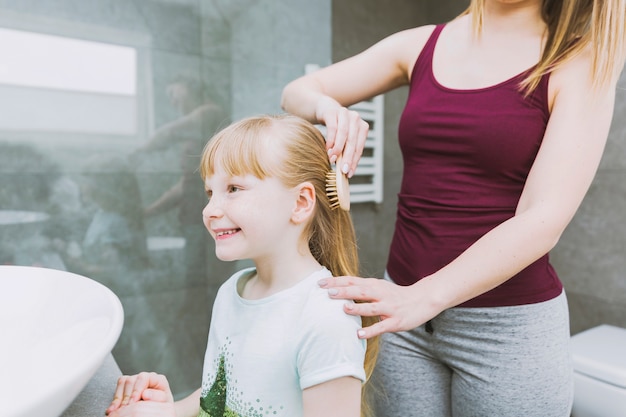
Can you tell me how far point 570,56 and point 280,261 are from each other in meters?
0.57

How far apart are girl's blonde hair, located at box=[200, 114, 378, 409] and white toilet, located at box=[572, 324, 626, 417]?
0.98 meters

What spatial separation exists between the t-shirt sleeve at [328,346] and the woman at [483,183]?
0.02 metres

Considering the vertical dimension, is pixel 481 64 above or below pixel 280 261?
above

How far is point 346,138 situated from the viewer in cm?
76

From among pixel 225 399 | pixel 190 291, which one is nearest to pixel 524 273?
pixel 225 399

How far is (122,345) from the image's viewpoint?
64.2 inches

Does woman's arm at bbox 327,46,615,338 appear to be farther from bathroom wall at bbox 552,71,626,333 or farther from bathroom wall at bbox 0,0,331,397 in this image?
bathroom wall at bbox 552,71,626,333

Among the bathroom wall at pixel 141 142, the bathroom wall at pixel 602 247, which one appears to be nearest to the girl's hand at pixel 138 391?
the bathroom wall at pixel 141 142

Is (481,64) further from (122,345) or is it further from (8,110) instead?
(122,345)

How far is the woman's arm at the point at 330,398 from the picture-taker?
63 cm

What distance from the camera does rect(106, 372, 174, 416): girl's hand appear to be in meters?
0.67

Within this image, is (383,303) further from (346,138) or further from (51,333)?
(51,333)

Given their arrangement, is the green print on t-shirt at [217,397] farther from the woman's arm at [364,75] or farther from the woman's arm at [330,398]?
the woman's arm at [364,75]

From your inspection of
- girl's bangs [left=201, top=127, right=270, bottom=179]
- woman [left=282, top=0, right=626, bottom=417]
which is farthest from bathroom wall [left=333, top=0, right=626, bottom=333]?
girl's bangs [left=201, top=127, right=270, bottom=179]
